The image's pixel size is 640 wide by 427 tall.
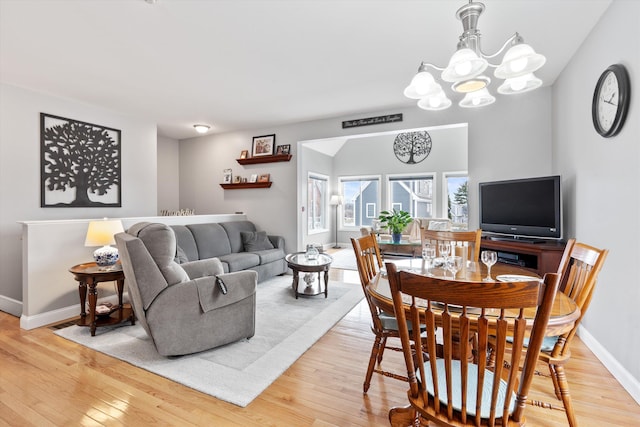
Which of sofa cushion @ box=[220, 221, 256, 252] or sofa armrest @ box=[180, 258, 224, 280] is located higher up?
sofa cushion @ box=[220, 221, 256, 252]

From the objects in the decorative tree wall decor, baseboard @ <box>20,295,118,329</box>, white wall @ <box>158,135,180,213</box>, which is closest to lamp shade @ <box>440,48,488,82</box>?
baseboard @ <box>20,295,118,329</box>

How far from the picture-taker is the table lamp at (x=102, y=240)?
2.84 metres

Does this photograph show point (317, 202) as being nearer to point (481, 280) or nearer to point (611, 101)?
point (611, 101)

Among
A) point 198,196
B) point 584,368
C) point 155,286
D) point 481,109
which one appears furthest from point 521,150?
point 198,196

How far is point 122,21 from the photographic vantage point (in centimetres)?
227

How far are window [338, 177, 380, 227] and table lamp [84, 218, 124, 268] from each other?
21.2 ft

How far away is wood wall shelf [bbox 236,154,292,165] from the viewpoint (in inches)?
202

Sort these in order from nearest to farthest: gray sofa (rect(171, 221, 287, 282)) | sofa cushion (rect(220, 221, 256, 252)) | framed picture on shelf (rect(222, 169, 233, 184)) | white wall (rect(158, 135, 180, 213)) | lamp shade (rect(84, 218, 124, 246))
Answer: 1. lamp shade (rect(84, 218, 124, 246))
2. gray sofa (rect(171, 221, 287, 282))
3. sofa cushion (rect(220, 221, 256, 252))
4. framed picture on shelf (rect(222, 169, 233, 184))
5. white wall (rect(158, 135, 180, 213))

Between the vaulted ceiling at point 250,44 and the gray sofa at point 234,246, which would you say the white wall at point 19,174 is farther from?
the gray sofa at point 234,246

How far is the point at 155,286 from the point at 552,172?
4299mm

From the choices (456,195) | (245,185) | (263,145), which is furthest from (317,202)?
(456,195)

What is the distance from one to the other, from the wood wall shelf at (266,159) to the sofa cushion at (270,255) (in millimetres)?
1549

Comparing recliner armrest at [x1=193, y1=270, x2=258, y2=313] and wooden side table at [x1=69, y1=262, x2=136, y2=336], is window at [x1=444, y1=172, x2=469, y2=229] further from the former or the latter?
wooden side table at [x1=69, y1=262, x2=136, y2=336]

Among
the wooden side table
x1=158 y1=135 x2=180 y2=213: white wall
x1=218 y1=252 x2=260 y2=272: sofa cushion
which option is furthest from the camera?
x1=158 y1=135 x2=180 y2=213: white wall
